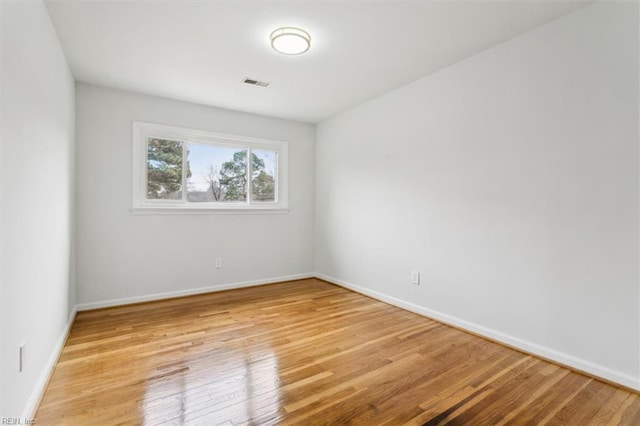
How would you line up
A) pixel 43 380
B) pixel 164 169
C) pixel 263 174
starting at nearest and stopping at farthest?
pixel 43 380, pixel 164 169, pixel 263 174

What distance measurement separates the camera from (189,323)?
116 inches

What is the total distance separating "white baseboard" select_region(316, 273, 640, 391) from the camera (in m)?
1.94

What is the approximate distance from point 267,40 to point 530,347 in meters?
3.05

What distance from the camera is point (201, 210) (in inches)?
156

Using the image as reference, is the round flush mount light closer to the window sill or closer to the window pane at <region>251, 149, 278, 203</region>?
the window pane at <region>251, 149, 278, 203</region>

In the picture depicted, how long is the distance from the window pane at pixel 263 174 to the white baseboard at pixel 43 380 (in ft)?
8.40

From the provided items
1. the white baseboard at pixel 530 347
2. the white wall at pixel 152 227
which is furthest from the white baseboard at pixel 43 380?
the white baseboard at pixel 530 347

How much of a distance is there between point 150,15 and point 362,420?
2797 mm

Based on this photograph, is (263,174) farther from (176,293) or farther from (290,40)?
(290,40)

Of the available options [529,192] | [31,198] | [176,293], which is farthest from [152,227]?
[529,192]

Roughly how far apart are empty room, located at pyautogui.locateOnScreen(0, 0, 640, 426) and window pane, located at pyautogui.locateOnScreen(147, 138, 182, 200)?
0.02m

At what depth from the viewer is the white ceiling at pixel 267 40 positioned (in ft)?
6.85

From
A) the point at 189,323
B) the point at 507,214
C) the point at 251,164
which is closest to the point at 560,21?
the point at 507,214

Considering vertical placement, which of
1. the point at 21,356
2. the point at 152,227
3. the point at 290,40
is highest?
the point at 290,40
